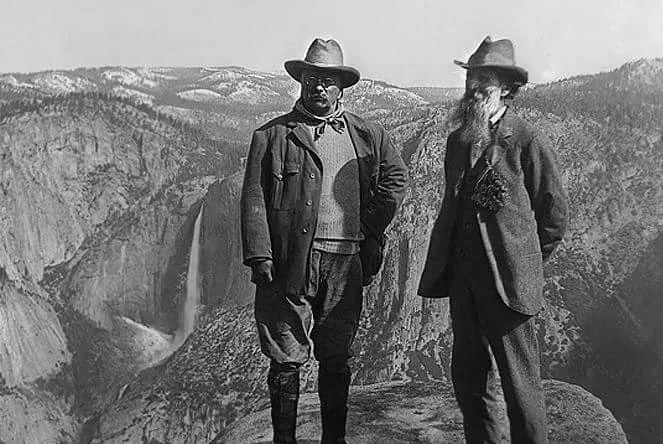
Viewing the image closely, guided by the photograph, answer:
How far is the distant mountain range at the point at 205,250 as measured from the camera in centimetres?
1416

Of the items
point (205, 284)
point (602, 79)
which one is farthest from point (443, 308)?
point (205, 284)

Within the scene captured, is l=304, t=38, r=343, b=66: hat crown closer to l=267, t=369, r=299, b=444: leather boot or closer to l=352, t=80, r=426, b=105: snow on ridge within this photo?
l=267, t=369, r=299, b=444: leather boot

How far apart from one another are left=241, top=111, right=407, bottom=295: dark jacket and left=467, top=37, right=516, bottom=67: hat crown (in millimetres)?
705

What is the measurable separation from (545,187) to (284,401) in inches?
60.0

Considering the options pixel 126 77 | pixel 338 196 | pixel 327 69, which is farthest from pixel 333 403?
pixel 126 77

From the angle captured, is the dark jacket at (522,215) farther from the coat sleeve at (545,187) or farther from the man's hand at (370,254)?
the man's hand at (370,254)

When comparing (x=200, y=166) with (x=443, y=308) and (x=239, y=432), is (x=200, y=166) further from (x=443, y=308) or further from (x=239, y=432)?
(x=239, y=432)

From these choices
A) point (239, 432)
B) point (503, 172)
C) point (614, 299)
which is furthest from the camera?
point (614, 299)

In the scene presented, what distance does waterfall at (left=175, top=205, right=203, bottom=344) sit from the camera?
23.1 metres

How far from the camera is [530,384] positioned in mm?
3336

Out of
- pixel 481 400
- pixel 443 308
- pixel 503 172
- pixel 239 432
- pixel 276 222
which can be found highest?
pixel 503 172

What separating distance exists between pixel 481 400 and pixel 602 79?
16.8 metres

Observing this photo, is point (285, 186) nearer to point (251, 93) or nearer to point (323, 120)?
point (323, 120)

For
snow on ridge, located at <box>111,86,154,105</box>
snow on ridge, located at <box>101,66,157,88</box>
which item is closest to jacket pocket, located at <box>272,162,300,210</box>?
snow on ridge, located at <box>111,86,154,105</box>
